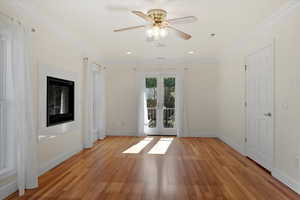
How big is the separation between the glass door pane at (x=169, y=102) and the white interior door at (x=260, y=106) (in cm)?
298

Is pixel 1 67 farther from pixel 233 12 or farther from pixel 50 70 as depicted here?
pixel 233 12

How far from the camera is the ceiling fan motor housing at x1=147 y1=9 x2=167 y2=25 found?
294 centimetres

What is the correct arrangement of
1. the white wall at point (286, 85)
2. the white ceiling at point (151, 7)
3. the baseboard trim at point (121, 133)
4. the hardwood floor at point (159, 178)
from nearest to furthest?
the hardwood floor at point (159, 178)
the white wall at point (286, 85)
the white ceiling at point (151, 7)
the baseboard trim at point (121, 133)

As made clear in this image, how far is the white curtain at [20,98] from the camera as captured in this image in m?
2.47

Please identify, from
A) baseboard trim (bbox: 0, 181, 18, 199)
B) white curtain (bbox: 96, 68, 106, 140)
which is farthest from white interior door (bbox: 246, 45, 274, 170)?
white curtain (bbox: 96, 68, 106, 140)

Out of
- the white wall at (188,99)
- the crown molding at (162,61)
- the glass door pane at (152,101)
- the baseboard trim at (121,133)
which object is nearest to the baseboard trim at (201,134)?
the white wall at (188,99)

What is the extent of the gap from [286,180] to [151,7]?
126 inches

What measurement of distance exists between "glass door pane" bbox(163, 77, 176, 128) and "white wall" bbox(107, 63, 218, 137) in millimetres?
528

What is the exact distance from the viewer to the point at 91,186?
2791 millimetres

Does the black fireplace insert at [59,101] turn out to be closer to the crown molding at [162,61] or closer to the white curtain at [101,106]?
the white curtain at [101,106]

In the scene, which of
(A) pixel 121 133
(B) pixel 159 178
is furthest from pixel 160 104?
(B) pixel 159 178

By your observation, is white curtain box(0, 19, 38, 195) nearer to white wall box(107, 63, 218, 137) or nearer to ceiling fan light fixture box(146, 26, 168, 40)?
ceiling fan light fixture box(146, 26, 168, 40)

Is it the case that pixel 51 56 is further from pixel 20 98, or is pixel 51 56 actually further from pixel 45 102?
pixel 20 98

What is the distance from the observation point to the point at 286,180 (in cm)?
283
